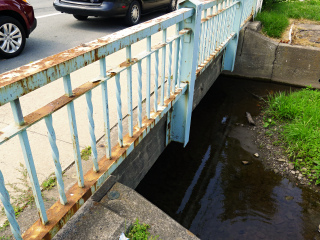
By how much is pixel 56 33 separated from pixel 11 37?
5.75 ft

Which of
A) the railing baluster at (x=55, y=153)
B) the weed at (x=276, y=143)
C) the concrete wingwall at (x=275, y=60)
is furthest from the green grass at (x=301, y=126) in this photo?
the railing baluster at (x=55, y=153)

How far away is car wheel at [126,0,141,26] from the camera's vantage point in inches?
320

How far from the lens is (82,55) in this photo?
5.22 feet

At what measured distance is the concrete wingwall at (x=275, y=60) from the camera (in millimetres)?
6758

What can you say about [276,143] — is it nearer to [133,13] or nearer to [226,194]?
[226,194]

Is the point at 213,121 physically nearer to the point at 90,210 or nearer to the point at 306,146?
the point at 306,146

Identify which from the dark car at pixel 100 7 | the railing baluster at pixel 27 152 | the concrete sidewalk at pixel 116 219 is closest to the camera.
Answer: the railing baluster at pixel 27 152

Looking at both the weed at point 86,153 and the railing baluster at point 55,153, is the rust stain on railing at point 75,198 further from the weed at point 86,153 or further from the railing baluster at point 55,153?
the weed at point 86,153

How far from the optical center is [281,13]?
990 centimetres

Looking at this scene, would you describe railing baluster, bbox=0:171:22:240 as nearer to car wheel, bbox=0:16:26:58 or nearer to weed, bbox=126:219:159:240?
weed, bbox=126:219:159:240

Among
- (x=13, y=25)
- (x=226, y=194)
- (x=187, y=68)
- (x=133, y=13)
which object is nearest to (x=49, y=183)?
(x=187, y=68)

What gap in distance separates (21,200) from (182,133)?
2.16 metres

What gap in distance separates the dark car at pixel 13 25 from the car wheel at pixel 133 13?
2.90 metres

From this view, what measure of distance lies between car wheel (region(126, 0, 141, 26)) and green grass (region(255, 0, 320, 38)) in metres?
3.30
